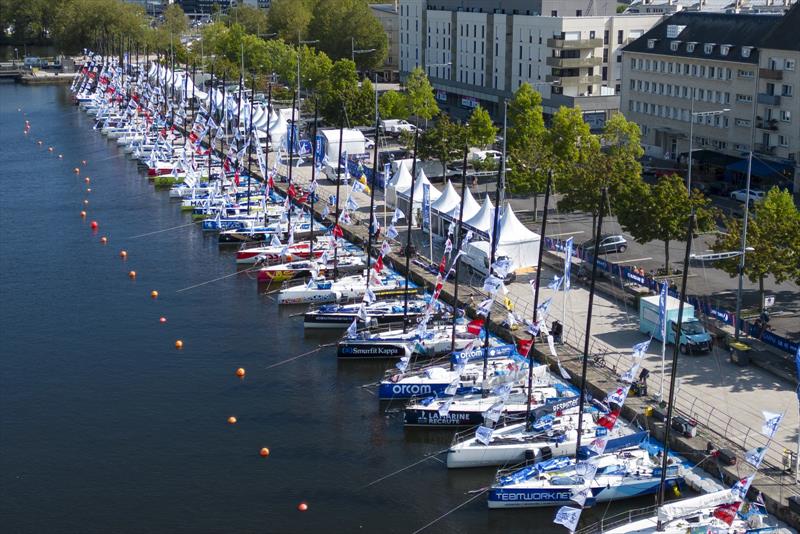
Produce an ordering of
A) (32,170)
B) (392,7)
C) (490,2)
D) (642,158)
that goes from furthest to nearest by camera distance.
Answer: (392,7) → (490,2) → (32,170) → (642,158)

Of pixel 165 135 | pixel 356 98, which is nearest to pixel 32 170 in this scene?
pixel 165 135

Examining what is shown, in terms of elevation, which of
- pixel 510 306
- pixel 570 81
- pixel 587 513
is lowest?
pixel 587 513

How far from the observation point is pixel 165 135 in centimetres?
10206

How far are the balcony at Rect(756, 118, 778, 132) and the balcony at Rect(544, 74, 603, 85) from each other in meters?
23.8

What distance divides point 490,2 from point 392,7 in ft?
143

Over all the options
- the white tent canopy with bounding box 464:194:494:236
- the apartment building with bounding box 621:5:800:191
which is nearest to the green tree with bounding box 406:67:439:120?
the apartment building with bounding box 621:5:800:191

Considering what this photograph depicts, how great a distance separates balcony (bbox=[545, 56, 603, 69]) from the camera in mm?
96562

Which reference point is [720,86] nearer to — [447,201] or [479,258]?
[447,201]

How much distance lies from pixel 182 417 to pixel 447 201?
2525 centimetres

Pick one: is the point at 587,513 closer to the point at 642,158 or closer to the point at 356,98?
the point at 642,158

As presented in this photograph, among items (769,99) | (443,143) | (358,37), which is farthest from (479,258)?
(358,37)

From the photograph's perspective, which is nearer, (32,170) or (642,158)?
(642,158)

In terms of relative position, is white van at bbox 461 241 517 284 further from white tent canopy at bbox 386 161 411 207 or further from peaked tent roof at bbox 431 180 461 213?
white tent canopy at bbox 386 161 411 207

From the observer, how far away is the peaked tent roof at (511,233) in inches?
2282
